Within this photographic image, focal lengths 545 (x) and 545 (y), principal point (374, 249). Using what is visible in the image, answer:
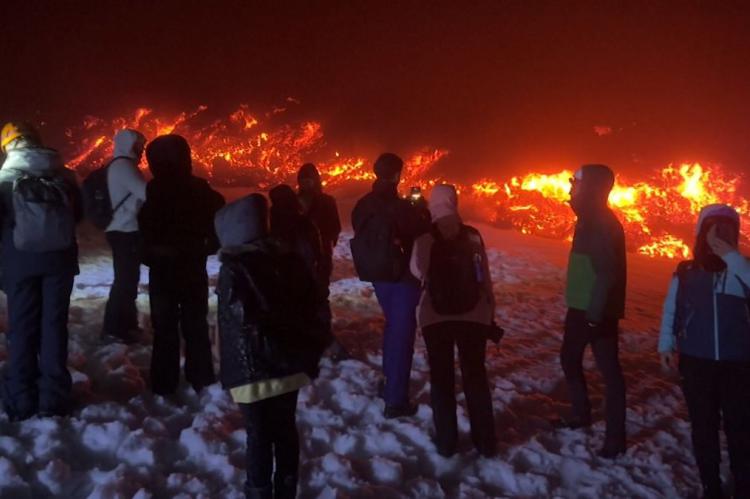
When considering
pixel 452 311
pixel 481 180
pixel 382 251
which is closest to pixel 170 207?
pixel 382 251

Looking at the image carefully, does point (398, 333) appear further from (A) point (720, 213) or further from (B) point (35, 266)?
(B) point (35, 266)

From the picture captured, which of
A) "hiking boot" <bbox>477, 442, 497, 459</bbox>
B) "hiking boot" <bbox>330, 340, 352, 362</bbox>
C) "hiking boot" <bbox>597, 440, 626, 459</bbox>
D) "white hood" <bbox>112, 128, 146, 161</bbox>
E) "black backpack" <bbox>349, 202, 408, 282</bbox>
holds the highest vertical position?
"white hood" <bbox>112, 128, 146, 161</bbox>

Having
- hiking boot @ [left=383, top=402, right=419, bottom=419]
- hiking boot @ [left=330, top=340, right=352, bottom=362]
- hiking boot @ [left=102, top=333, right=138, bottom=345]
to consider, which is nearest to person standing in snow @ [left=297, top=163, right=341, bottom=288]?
hiking boot @ [left=330, top=340, right=352, bottom=362]

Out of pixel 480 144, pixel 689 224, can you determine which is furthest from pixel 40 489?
pixel 480 144

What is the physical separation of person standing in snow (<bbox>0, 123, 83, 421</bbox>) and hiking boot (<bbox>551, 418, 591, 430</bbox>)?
165 inches

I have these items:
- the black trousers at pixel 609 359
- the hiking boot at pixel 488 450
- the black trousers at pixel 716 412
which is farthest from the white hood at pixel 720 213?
the hiking boot at pixel 488 450

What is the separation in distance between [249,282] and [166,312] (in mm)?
1925

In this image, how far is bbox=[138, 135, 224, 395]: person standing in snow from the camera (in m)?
4.52

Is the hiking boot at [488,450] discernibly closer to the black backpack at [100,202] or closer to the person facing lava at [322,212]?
the person facing lava at [322,212]

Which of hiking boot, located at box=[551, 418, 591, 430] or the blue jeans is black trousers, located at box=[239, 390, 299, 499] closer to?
the blue jeans

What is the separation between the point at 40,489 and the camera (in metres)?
3.45

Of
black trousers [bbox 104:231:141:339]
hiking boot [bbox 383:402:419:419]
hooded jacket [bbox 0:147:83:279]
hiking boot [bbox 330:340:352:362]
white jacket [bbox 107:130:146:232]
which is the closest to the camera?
hooded jacket [bbox 0:147:83:279]

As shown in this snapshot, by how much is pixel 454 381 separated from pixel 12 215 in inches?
138

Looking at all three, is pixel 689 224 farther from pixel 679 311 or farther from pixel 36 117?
pixel 36 117
